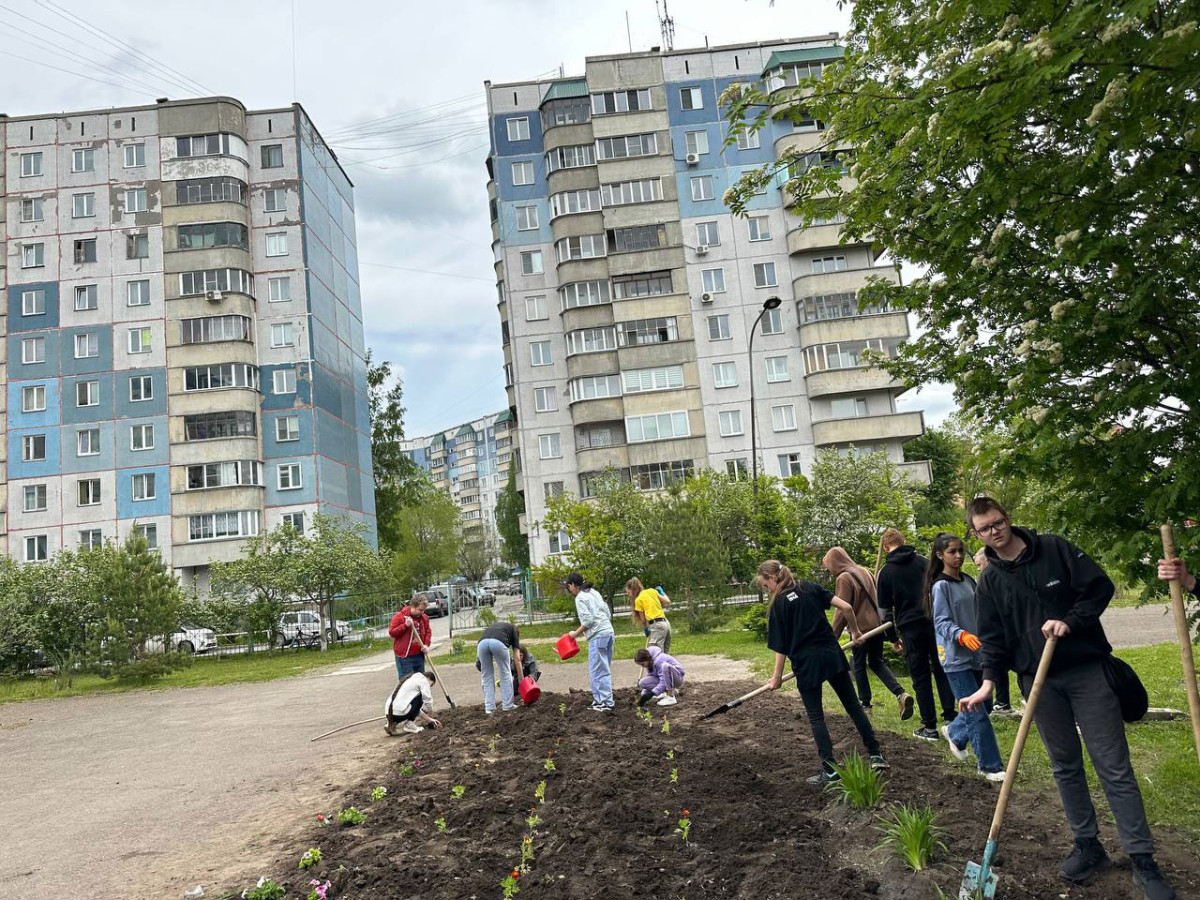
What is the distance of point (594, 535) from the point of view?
32.1 m

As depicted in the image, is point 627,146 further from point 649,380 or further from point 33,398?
point 33,398

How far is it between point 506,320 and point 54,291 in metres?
24.0

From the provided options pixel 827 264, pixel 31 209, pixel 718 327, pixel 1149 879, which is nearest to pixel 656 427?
pixel 718 327

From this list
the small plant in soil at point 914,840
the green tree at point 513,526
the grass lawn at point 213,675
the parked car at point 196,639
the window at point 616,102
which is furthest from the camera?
the green tree at point 513,526

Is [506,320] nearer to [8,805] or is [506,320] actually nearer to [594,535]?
[594,535]

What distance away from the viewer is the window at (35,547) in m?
45.1

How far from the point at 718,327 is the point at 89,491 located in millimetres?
33526

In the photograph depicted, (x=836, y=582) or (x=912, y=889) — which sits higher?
(x=836, y=582)

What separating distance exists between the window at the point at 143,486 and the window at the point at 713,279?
98.9 ft

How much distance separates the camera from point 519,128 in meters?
47.8

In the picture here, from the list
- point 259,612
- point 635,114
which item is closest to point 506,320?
point 635,114

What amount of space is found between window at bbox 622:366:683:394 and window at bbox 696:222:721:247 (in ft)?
23.1

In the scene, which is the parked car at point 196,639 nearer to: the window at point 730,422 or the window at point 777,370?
the window at point 730,422

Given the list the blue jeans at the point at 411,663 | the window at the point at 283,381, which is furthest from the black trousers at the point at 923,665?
the window at the point at 283,381
